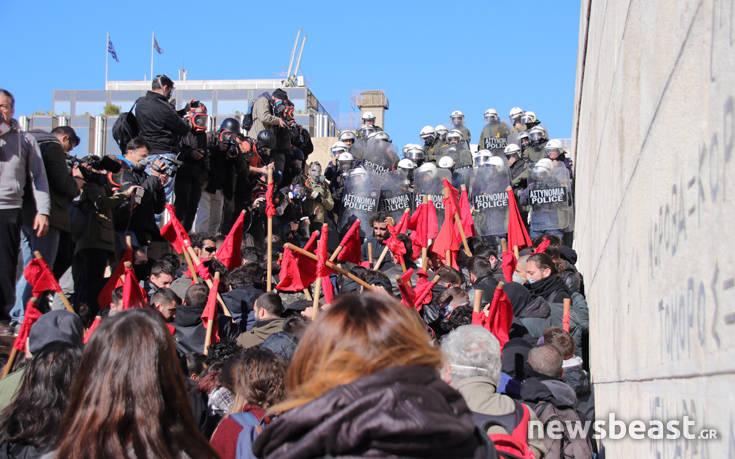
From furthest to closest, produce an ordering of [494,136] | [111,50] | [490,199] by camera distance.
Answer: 1. [111,50]
2. [494,136]
3. [490,199]

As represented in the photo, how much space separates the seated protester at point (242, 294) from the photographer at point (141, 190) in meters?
1.46

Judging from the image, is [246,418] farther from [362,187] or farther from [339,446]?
[362,187]

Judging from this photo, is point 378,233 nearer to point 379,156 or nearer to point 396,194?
point 396,194

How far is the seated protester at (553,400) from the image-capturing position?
434 centimetres

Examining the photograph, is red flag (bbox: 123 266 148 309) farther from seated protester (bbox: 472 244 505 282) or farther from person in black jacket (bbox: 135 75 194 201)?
seated protester (bbox: 472 244 505 282)

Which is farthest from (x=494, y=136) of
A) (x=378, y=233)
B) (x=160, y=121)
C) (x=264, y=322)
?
(x=264, y=322)

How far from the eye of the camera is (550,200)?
12648 millimetres

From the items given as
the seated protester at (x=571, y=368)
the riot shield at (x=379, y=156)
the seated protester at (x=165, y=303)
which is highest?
the riot shield at (x=379, y=156)

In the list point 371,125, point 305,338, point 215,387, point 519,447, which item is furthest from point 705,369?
point 371,125

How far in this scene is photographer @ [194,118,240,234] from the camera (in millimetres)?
12000

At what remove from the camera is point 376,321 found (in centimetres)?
201

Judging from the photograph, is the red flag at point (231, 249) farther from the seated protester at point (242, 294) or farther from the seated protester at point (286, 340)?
the seated protester at point (286, 340)

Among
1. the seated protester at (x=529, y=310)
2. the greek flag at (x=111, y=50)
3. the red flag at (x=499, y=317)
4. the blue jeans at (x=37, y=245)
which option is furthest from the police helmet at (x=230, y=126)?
the greek flag at (x=111, y=50)

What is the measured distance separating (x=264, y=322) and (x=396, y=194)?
26.8 feet
